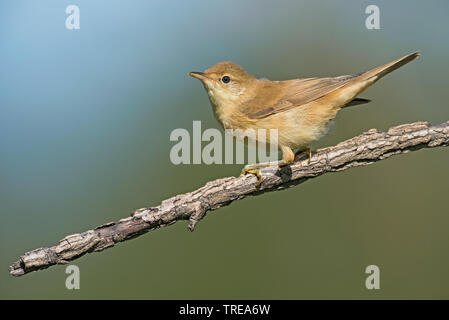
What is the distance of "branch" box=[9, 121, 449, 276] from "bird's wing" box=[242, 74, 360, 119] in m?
0.56

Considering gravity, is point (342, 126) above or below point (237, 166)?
above

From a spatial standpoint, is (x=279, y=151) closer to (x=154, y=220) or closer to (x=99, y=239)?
(x=154, y=220)

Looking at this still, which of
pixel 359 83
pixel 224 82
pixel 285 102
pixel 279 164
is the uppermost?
pixel 224 82

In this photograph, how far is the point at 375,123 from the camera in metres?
6.15

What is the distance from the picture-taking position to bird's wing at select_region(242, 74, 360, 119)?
408cm

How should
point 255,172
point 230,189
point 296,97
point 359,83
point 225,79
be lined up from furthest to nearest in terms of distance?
point 225,79, point 296,97, point 359,83, point 255,172, point 230,189

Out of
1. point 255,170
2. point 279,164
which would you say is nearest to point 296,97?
point 279,164

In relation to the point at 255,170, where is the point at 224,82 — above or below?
above

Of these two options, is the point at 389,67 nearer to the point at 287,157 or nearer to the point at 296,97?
the point at 296,97

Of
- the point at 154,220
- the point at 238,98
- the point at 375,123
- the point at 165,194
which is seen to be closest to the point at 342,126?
the point at 375,123

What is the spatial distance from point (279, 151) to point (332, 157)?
54cm

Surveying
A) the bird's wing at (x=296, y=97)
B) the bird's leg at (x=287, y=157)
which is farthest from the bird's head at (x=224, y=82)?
the bird's leg at (x=287, y=157)

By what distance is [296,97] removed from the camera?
421cm

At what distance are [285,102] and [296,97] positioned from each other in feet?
0.41
